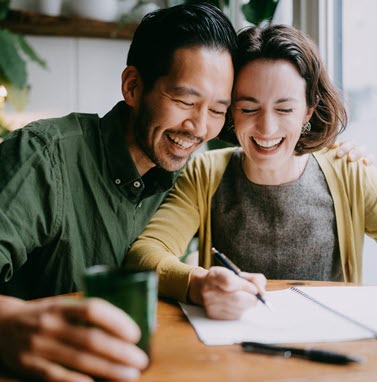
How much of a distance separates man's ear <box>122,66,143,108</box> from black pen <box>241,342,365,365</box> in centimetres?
87

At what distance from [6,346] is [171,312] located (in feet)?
1.23

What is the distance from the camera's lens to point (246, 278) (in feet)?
3.23

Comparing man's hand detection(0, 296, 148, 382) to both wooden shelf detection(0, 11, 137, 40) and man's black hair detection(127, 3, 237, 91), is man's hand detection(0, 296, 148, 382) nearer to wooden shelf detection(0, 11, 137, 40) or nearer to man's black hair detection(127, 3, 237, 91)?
man's black hair detection(127, 3, 237, 91)

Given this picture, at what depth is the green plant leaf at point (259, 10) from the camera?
201 cm

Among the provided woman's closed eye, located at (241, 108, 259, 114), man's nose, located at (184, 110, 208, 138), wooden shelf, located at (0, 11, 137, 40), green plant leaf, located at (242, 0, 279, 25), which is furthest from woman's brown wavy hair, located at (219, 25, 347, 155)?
wooden shelf, located at (0, 11, 137, 40)

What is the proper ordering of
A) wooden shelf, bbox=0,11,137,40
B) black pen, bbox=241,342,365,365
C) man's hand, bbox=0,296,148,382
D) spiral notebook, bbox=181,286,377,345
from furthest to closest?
wooden shelf, bbox=0,11,137,40 < spiral notebook, bbox=181,286,377,345 < black pen, bbox=241,342,365,365 < man's hand, bbox=0,296,148,382

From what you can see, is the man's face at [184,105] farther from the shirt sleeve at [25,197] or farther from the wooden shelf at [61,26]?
the wooden shelf at [61,26]

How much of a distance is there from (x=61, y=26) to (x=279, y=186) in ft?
6.08

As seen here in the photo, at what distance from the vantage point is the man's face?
49.8 inches

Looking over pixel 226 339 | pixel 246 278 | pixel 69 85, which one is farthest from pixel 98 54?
pixel 226 339

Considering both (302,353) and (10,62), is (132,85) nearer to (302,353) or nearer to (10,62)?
(10,62)

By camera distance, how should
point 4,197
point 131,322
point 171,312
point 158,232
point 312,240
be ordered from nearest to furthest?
point 131,322
point 171,312
point 4,197
point 158,232
point 312,240

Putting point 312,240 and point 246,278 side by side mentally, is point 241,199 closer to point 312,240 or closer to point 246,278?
point 312,240

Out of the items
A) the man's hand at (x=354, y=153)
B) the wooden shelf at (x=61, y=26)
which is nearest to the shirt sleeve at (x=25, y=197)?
the man's hand at (x=354, y=153)
